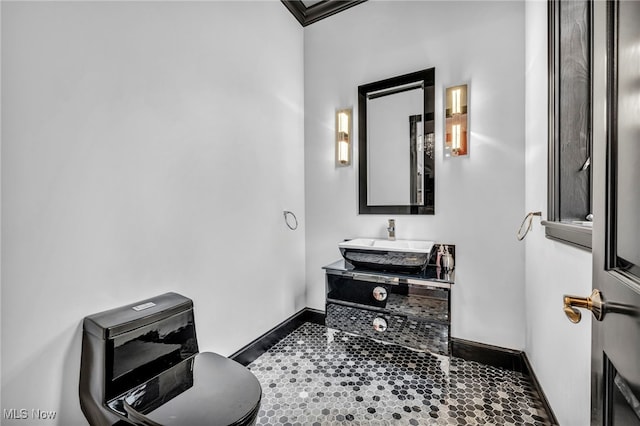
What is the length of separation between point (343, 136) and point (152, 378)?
2.02m

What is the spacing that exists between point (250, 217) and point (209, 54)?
105cm

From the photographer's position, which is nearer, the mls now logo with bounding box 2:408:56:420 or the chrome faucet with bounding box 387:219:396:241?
the mls now logo with bounding box 2:408:56:420

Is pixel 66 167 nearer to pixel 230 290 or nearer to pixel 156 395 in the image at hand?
pixel 156 395

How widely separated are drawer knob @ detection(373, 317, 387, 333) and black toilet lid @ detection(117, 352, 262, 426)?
0.97 metres

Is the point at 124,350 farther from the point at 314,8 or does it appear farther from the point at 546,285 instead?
the point at 314,8

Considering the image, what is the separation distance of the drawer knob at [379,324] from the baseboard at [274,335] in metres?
0.71

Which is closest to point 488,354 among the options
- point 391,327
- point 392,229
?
point 391,327

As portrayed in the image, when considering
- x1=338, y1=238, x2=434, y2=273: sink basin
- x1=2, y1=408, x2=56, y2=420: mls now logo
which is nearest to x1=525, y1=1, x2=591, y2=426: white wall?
x1=338, y1=238, x2=434, y2=273: sink basin

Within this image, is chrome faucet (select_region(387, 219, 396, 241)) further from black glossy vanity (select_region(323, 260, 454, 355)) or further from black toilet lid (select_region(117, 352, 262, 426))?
black toilet lid (select_region(117, 352, 262, 426))

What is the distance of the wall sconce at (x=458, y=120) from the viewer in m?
1.93

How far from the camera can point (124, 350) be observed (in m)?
1.11

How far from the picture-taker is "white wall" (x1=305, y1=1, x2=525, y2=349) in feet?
5.97

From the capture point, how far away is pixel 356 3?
7.57ft

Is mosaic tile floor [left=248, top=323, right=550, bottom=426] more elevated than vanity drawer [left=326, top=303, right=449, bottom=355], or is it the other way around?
vanity drawer [left=326, top=303, right=449, bottom=355]
